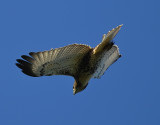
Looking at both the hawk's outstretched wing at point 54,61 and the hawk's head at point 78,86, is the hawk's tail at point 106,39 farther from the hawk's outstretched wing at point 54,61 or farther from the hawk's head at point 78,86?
the hawk's head at point 78,86

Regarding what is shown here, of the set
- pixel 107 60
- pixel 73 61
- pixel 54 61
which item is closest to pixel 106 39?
pixel 73 61

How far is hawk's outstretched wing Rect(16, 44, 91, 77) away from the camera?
27.0 ft

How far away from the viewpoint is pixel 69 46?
27.1 feet

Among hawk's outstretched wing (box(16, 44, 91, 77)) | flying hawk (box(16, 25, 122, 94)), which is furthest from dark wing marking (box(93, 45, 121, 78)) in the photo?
hawk's outstretched wing (box(16, 44, 91, 77))

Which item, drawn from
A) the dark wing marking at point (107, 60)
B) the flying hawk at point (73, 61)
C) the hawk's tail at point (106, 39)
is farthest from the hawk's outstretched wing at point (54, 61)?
the dark wing marking at point (107, 60)

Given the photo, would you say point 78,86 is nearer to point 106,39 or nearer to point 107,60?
point 107,60

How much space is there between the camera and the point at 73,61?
8.82 m

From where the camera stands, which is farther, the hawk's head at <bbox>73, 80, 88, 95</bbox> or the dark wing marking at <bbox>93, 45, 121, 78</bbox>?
the dark wing marking at <bbox>93, 45, 121, 78</bbox>

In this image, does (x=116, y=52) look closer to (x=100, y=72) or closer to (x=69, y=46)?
(x=100, y=72)

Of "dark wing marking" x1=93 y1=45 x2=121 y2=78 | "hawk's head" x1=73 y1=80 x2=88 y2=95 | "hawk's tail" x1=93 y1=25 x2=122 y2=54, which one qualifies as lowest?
"hawk's head" x1=73 y1=80 x2=88 y2=95

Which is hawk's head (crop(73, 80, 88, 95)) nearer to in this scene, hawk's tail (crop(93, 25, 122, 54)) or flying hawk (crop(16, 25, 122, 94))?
flying hawk (crop(16, 25, 122, 94))

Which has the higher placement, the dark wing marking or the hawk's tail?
the dark wing marking

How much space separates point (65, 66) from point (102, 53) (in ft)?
3.21

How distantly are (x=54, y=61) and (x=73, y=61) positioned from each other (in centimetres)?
55
